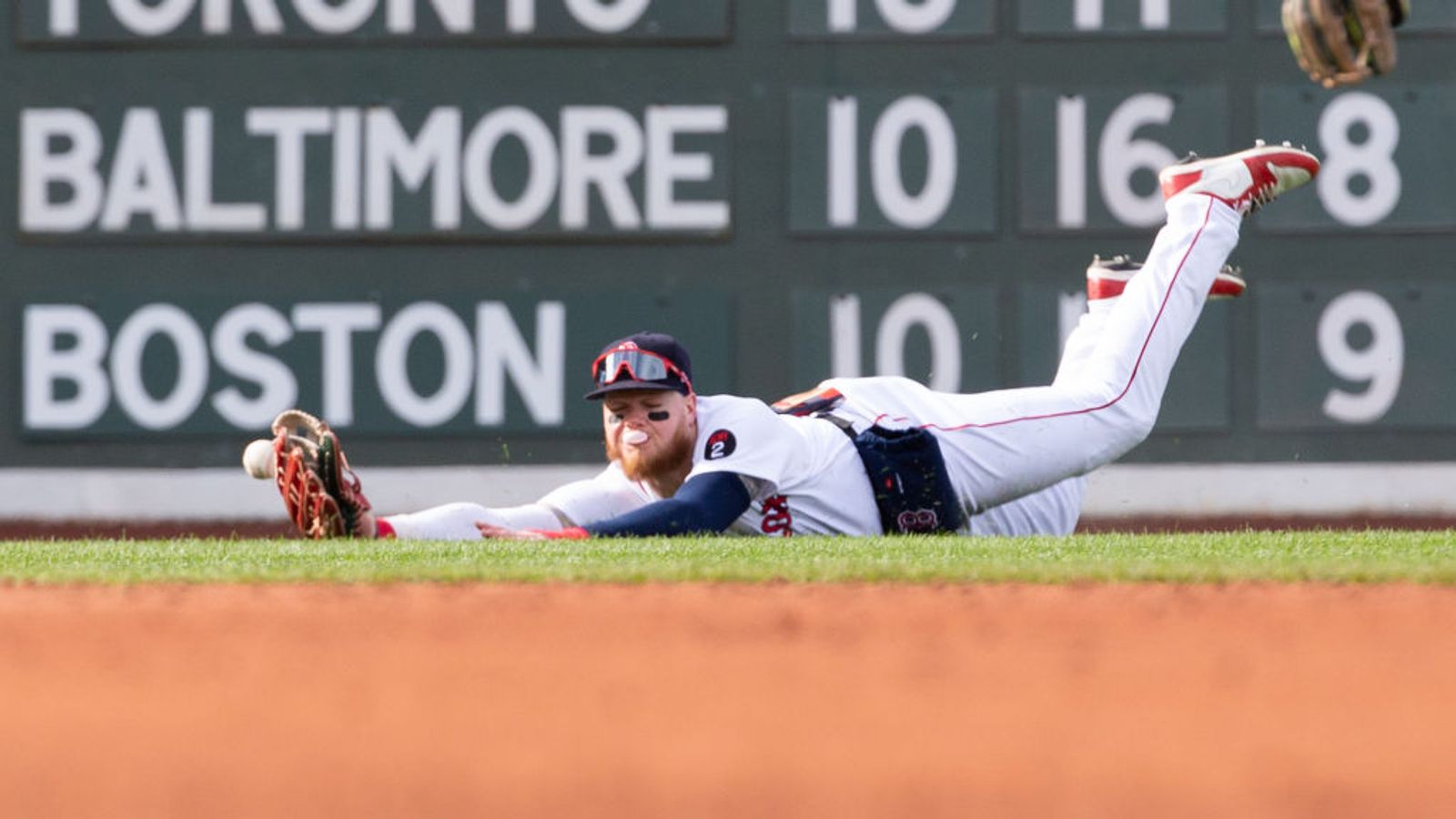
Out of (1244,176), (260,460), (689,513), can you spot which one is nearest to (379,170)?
(260,460)

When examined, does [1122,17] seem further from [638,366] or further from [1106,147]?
[638,366]

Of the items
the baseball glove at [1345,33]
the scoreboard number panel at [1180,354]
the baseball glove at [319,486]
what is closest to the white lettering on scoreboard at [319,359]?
the scoreboard number panel at [1180,354]

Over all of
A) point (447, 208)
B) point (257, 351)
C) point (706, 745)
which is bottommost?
point (706, 745)

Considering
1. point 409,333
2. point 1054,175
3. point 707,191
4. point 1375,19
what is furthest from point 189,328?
point 1375,19

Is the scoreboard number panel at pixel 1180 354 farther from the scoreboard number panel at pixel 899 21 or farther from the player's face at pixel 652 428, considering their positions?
the player's face at pixel 652 428

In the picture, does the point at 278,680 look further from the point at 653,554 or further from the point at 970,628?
the point at 653,554

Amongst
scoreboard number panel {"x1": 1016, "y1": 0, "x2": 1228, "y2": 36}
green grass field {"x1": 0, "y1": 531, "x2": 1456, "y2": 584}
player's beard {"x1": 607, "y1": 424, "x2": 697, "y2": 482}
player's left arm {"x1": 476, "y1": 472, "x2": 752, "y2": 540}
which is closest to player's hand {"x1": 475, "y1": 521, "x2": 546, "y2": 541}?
player's left arm {"x1": 476, "y1": 472, "x2": 752, "y2": 540}
